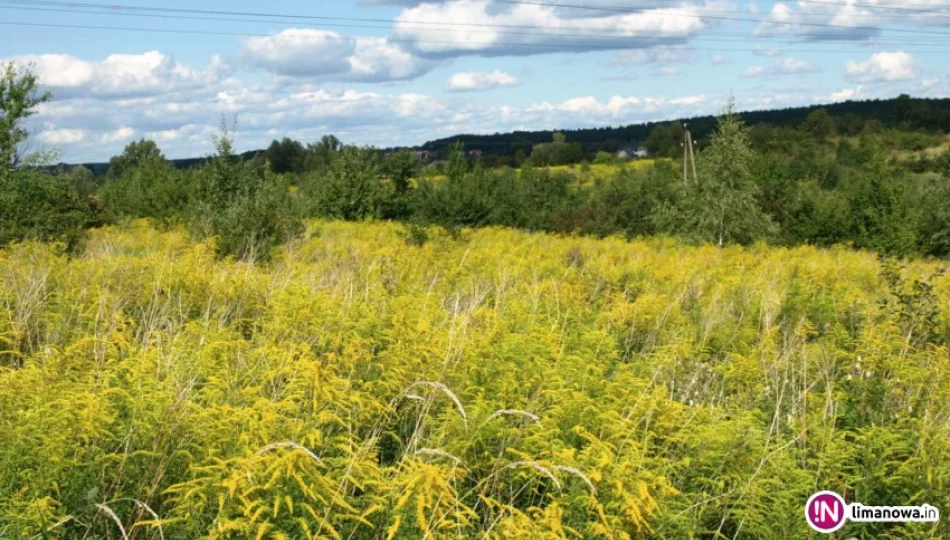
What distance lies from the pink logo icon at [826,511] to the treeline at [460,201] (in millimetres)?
10016

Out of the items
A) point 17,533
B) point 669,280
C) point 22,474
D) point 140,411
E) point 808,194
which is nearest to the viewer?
point 17,533

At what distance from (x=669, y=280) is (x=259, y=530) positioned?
10540 millimetres

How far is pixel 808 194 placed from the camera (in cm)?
4288

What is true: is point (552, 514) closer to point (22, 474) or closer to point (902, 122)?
point (22, 474)

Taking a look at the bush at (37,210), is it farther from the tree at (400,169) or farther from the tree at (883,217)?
the tree at (400,169)

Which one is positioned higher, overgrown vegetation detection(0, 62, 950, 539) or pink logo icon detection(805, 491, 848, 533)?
overgrown vegetation detection(0, 62, 950, 539)

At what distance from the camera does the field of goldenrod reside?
335 centimetres

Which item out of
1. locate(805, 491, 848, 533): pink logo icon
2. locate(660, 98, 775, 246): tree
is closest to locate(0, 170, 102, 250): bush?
locate(805, 491, 848, 533): pink logo icon

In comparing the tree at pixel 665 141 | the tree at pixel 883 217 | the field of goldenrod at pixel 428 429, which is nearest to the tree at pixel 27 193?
the field of goldenrod at pixel 428 429

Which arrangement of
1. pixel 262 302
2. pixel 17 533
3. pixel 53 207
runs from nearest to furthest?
1. pixel 17 533
2. pixel 262 302
3. pixel 53 207

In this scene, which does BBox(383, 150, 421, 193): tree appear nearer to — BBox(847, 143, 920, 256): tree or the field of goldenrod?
BBox(847, 143, 920, 256): tree

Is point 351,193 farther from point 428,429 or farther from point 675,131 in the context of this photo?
point 675,131

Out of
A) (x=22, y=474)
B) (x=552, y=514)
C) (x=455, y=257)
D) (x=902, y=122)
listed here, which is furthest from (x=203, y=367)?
(x=902, y=122)

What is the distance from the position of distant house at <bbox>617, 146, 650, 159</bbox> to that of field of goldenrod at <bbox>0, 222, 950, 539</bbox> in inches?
4051
